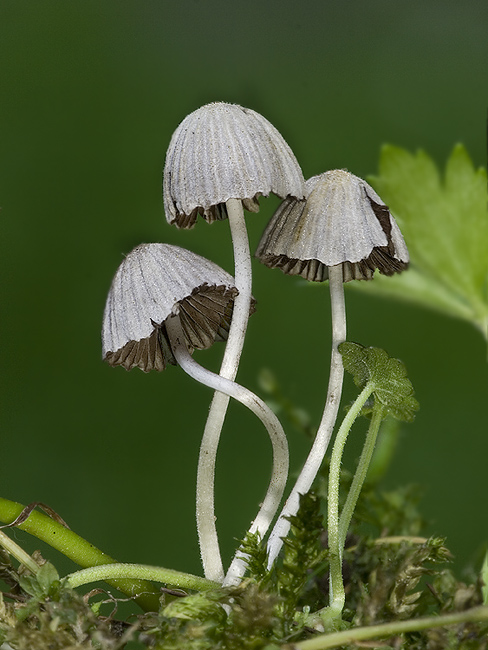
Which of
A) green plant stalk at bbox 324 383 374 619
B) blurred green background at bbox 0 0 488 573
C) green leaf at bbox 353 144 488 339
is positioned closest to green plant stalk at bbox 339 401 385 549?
green plant stalk at bbox 324 383 374 619

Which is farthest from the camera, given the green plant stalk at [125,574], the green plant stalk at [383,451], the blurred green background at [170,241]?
the blurred green background at [170,241]

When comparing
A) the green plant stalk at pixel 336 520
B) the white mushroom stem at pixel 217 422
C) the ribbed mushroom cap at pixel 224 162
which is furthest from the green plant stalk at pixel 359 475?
the ribbed mushroom cap at pixel 224 162

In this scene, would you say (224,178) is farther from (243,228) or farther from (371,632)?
(371,632)

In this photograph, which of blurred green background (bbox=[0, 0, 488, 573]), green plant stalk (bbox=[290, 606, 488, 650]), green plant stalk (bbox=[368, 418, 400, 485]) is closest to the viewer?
green plant stalk (bbox=[290, 606, 488, 650])

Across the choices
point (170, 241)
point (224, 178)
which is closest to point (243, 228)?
point (224, 178)

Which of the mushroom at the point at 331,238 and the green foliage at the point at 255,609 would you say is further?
the mushroom at the point at 331,238

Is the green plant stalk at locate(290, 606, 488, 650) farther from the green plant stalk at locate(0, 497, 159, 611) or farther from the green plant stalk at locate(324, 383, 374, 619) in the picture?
the green plant stalk at locate(0, 497, 159, 611)

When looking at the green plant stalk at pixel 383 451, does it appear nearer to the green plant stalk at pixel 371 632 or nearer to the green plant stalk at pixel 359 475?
the green plant stalk at pixel 359 475
